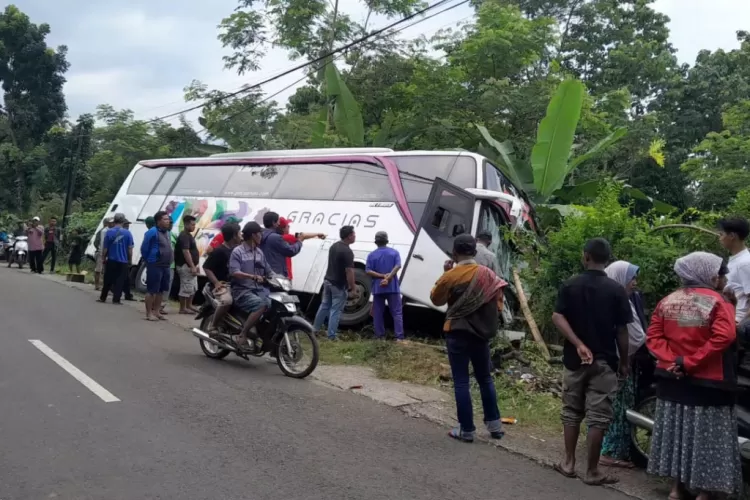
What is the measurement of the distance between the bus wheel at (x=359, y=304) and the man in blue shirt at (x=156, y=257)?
3.09 metres

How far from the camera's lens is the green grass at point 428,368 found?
6469 mm

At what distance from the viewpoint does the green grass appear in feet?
21.2

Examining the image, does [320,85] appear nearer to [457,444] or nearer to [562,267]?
[562,267]

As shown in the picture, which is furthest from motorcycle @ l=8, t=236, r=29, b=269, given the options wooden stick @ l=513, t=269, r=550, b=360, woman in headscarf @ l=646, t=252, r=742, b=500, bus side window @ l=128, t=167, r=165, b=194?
woman in headscarf @ l=646, t=252, r=742, b=500

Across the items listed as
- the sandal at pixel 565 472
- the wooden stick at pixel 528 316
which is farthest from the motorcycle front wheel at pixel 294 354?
the sandal at pixel 565 472

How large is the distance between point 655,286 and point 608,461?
2.77 meters

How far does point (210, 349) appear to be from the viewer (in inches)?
334

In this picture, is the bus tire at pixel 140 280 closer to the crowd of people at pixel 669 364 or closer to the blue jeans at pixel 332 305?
the blue jeans at pixel 332 305

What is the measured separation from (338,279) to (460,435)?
4.37 meters

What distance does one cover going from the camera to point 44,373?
7.08m

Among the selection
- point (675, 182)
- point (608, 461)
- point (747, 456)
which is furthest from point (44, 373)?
point (675, 182)

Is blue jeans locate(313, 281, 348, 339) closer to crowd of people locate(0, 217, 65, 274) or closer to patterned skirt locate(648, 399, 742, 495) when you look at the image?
patterned skirt locate(648, 399, 742, 495)

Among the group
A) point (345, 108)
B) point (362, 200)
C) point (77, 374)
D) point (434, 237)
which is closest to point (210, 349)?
point (77, 374)

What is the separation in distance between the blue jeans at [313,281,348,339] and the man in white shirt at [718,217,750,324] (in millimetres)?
5420
